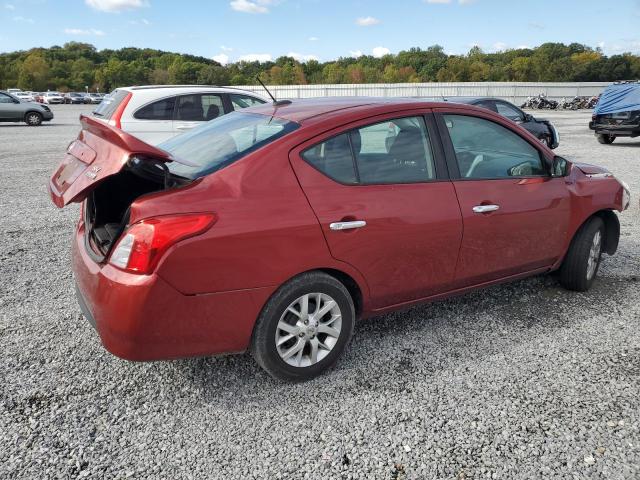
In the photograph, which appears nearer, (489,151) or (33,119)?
(489,151)

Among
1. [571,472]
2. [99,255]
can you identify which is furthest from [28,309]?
[571,472]

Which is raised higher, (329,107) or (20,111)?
(329,107)

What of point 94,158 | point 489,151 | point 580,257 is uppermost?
point 94,158

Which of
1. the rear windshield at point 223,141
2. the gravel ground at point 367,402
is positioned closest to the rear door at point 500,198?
the gravel ground at point 367,402

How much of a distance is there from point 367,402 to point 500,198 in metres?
1.75

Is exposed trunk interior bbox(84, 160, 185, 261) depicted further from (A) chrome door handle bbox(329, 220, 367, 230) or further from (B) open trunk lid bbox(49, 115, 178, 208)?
(A) chrome door handle bbox(329, 220, 367, 230)

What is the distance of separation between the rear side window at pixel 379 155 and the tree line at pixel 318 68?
301 ft

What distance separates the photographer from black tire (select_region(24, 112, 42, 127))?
24.7 m

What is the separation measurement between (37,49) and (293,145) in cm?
16497

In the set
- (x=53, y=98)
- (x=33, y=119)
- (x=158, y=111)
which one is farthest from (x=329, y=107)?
(x=53, y=98)

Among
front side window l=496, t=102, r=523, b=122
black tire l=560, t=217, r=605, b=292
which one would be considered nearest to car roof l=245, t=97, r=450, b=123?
black tire l=560, t=217, r=605, b=292

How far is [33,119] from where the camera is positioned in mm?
24969

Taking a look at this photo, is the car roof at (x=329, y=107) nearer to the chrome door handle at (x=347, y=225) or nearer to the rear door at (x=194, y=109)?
the chrome door handle at (x=347, y=225)

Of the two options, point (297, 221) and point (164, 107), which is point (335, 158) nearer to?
point (297, 221)
